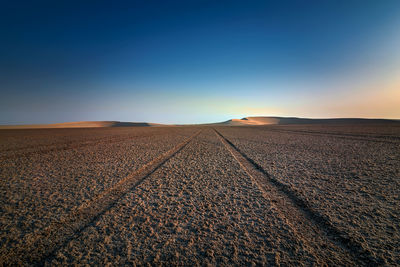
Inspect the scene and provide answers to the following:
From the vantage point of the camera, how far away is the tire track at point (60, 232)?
1.29 m

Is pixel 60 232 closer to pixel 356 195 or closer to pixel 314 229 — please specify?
pixel 314 229

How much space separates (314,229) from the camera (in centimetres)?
159

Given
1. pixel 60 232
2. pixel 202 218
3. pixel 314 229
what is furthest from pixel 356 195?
pixel 60 232

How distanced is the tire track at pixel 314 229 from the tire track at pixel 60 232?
2.01 meters

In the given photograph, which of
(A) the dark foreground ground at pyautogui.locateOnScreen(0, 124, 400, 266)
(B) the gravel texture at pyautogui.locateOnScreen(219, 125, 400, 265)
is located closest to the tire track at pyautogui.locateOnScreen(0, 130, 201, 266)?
(A) the dark foreground ground at pyautogui.locateOnScreen(0, 124, 400, 266)

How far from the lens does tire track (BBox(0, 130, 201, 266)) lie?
129cm

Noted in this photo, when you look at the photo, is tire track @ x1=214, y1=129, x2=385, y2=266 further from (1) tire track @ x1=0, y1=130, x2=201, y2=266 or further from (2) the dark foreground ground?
(1) tire track @ x1=0, y1=130, x2=201, y2=266

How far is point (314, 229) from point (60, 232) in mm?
2332

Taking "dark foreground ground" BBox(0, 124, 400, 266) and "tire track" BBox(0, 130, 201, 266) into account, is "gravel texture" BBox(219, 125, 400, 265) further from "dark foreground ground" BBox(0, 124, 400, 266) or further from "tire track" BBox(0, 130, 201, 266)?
"tire track" BBox(0, 130, 201, 266)

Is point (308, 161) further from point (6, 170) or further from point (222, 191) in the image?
point (6, 170)

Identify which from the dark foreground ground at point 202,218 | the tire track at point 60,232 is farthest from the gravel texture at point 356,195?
the tire track at point 60,232

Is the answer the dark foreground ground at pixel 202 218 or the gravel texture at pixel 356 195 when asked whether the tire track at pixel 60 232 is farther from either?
the gravel texture at pixel 356 195

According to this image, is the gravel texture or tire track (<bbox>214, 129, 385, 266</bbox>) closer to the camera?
tire track (<bbox>214, 129, 385, 266</bbox>)

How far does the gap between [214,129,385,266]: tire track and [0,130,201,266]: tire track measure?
79.1 inches
